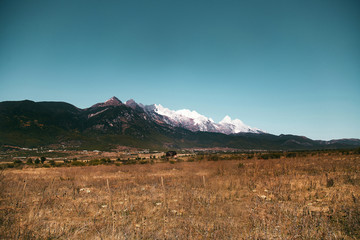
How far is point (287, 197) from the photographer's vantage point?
904cm

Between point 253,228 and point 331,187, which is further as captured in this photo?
point 331,187

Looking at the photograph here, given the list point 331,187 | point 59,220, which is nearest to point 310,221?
point 331,187

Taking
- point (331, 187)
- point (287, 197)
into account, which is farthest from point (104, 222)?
point (331, 187)

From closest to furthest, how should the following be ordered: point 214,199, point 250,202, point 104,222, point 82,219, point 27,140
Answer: point 104,222, point 82,219, point 250,202, point 214,199, point 27,140

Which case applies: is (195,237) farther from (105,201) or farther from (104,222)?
(105,201)

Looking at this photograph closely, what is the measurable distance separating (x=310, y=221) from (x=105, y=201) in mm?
9893

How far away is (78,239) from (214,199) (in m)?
6.67

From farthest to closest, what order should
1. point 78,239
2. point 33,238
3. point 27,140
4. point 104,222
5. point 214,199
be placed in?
point 27,140, point 214,199, point 104,222, point 78,239, point 33,238

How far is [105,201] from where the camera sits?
33.0ft

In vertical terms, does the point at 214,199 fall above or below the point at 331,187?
below

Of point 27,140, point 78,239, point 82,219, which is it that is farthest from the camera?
point 27,140

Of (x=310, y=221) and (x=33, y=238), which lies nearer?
(x=33, y=238)

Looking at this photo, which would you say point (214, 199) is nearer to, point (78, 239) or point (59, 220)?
point (78, 239)

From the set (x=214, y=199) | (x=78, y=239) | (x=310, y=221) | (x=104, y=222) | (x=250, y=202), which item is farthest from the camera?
(x=214, y=199)
